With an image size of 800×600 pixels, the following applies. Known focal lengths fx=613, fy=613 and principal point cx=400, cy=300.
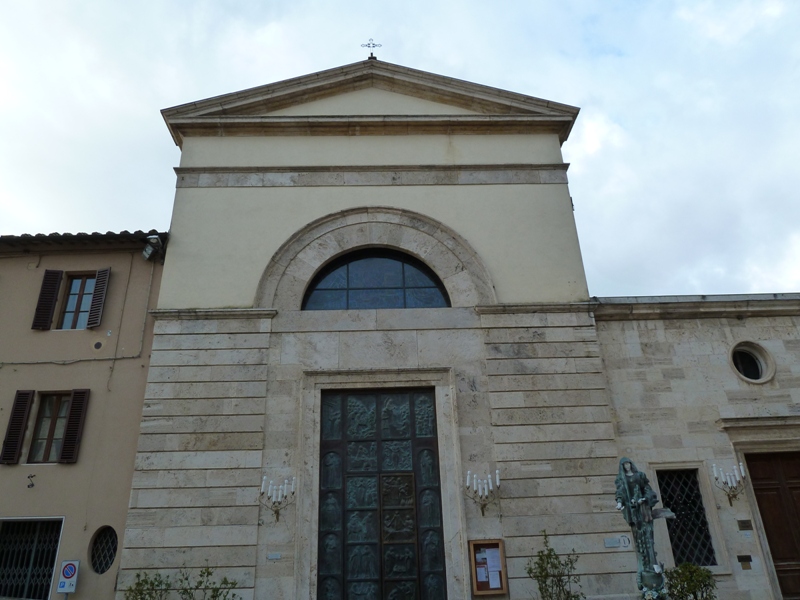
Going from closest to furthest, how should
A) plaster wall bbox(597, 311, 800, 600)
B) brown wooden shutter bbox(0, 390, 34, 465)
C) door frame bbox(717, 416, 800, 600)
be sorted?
plaster wall bbox(597, 311, 800, 600) → brown wooden shutter bbox(0, 390, 34, 465) → door frame bbox(717, 416, 800, 600)

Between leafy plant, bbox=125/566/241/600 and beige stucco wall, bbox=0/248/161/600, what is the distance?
1.11 m

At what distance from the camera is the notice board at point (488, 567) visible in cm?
928

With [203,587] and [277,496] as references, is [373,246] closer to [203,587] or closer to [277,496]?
[277,496]

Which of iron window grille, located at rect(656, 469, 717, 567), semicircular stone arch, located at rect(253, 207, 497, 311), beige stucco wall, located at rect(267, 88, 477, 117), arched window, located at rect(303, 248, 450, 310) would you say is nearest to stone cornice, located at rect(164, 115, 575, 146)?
beige stucco wall, located at rect(267, 88, 477, 117)

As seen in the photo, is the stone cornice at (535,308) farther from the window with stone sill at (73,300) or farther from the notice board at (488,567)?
the window with stone sill at (73,300)

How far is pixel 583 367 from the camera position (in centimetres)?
1075

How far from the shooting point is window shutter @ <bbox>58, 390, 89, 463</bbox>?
10.4m

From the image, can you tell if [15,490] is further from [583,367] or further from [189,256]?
[583,367]

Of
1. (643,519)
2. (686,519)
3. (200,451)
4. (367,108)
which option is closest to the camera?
(643,519)

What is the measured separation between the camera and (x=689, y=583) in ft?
28.9

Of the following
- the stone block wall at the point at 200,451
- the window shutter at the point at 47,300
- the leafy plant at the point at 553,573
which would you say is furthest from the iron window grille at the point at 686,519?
the window shutter at the point at 47,300

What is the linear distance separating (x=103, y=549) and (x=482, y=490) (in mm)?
6259

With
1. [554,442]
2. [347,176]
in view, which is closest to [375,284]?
[347,176]

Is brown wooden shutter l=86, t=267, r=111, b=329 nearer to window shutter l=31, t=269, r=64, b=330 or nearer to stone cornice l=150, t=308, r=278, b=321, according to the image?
window shutter l=31, t=269, r=64, b=330
